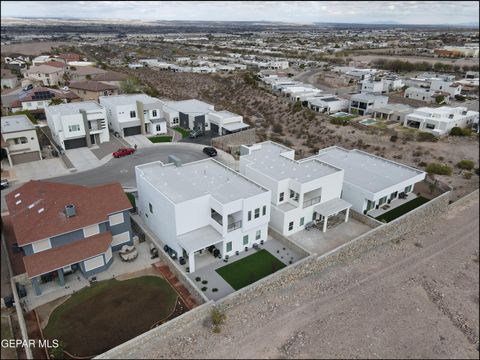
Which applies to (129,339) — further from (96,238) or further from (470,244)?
(470,244)

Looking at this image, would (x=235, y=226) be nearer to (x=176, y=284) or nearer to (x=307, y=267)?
(x=176, y=284)

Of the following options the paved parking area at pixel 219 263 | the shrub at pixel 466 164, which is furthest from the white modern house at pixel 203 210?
the shrub at pixel 466 164

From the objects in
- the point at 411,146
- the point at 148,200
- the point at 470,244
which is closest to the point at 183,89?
the point at 411,146

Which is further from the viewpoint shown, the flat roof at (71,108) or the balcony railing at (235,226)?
the flat roof at (71,108)

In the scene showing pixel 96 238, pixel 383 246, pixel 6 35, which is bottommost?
pixel 383 246

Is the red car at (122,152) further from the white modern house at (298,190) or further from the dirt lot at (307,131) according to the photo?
the dirt lot at (307,131)

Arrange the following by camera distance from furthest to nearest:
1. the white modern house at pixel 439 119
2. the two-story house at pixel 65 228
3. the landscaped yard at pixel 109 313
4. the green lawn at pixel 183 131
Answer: the white modern house at pixel 439 119 < the green lawn at pixel 183 131 < the two-story house at pixel 65 228 < the landscaped yard at pixel 109 313

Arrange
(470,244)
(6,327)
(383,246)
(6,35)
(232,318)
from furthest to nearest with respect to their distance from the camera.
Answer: (383,246) → (470,244) → (232,318) → (6,327) → (6,35)

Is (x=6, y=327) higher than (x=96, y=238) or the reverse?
the reverse
